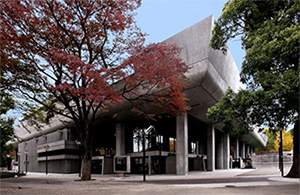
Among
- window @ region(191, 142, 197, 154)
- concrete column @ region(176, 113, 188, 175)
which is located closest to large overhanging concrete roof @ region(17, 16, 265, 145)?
concrete column @ region(176, 113, 188, 175)

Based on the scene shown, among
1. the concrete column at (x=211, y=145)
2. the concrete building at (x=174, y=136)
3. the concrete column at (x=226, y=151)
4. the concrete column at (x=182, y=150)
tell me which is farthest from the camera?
the concrete column at (x=226, y=151)

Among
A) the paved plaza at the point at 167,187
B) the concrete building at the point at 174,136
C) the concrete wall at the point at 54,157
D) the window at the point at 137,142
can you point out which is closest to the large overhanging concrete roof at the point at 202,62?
the concrete building at the point at 174,136

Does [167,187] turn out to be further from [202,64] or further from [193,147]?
[193,147]

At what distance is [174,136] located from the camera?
37500 millimetres

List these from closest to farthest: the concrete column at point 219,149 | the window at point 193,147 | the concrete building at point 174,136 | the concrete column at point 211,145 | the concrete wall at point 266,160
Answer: the concrete building at point 174,136 < the concrete column at point 211,145 < the window at point 193,147 < the concrete column at point 219,149 < the concrete wall at point 266,160

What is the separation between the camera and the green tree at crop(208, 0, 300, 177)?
14.1 meters

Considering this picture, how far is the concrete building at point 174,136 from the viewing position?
79.1 feet

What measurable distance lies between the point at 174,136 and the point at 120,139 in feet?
22.3

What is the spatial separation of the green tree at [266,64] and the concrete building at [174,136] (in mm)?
4444

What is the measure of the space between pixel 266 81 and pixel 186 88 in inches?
409

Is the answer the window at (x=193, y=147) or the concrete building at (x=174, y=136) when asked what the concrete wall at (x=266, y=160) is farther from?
the window at (x=193, y=147)

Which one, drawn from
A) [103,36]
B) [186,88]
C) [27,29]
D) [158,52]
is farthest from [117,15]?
[186,88]

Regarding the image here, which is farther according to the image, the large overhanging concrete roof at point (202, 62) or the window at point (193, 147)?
the window at point (193, 147)

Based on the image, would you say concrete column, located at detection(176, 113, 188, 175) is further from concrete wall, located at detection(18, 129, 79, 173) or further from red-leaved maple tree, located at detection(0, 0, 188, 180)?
concrete wall, located at detection(18, 129, 79, 173)
